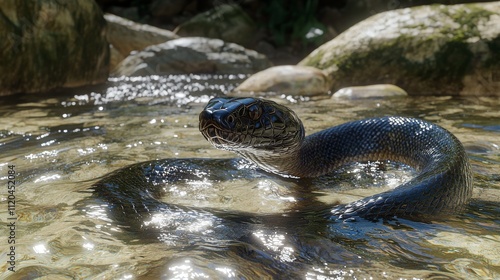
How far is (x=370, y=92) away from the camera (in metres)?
7.54

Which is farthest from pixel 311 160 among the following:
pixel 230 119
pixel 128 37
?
pixel 128 37

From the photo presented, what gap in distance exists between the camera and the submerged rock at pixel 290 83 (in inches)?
316

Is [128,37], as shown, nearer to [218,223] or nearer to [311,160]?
[311,160]

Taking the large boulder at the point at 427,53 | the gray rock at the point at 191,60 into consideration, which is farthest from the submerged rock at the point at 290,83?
the gray rock at the point at 191,60

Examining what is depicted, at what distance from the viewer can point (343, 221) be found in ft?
8.16

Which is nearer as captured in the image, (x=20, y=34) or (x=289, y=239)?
(x=289, y=239)

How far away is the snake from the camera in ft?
8.54

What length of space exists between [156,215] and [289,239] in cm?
69

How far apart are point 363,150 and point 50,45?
20.1 ft

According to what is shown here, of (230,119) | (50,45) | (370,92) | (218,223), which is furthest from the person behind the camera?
(50,45)

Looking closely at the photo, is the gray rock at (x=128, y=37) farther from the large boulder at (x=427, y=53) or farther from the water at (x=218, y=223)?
the water at (x=218, y=223)

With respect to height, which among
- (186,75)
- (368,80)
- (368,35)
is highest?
(368,35)

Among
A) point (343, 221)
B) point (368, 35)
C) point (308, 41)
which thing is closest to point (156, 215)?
point (343, 221)

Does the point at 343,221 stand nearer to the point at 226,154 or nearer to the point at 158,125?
the point at 226,154
